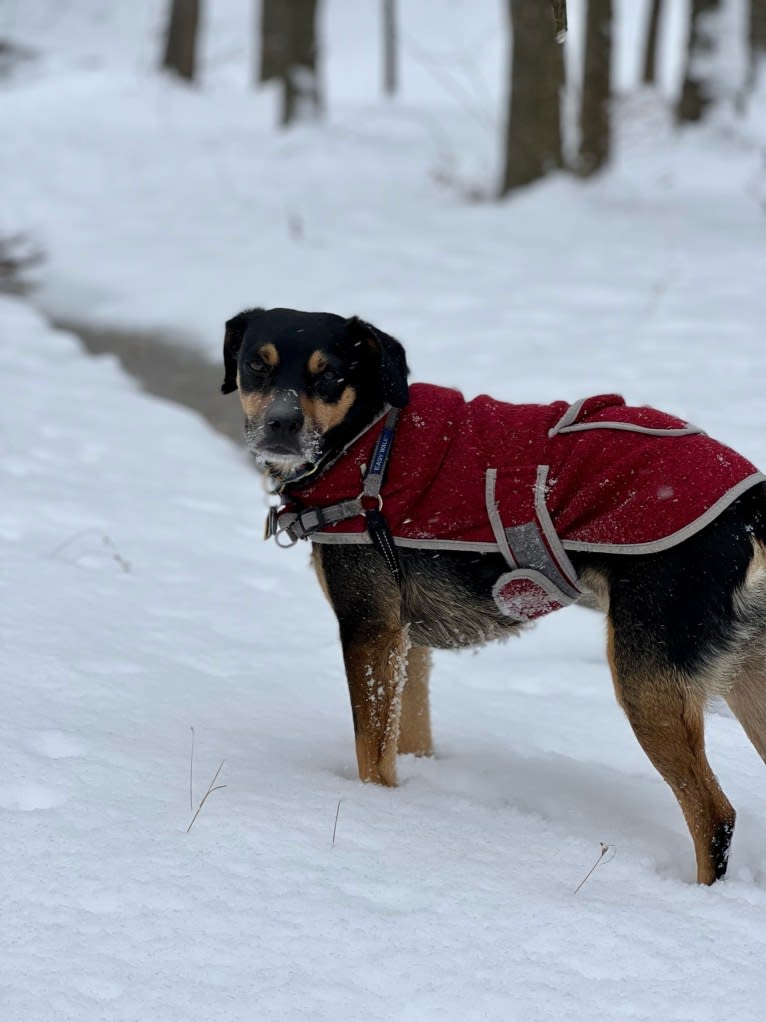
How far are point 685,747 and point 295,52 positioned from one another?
1609cm

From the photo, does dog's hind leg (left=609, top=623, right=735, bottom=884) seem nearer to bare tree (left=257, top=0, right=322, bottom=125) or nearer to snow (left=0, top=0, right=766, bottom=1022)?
snow (left=0, top=0, right=766, bottom=1022)

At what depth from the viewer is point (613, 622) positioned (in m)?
3.07

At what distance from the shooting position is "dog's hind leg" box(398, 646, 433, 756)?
3.81m

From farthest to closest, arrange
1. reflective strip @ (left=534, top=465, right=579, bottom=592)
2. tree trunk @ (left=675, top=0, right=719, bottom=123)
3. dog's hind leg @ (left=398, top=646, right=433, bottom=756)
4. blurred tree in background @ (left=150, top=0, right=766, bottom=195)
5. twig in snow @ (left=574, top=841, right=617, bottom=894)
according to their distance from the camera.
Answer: tree trunk @ (left=675, top=0, right=719, bottom=123), blurred tree in background @ (left=150, top=0, right=766, bottom=195), dog's hind leg @ (left=398, top=646, right=433, bottom=756), reflective strip @ (left=534, top=465, right=579, bottom=592), twig in snow @ (left=574, top=841, right=617, bottom=894)

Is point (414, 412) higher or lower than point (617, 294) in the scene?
higher

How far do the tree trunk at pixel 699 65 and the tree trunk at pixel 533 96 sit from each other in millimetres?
3283

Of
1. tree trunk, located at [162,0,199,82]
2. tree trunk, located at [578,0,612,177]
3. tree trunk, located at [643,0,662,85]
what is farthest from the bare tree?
tree trunk, located at [643,0,662,85]

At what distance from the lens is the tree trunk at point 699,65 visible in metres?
14.0

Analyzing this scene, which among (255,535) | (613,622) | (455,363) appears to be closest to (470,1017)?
(613,622)

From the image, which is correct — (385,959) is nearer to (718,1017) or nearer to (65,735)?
(718,1017)

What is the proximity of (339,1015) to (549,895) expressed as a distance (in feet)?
2.46

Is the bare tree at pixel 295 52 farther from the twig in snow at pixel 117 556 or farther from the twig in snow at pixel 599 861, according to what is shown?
the twig in snow at pixel 599 861

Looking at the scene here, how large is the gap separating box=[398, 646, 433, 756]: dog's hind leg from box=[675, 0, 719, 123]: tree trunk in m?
12.9

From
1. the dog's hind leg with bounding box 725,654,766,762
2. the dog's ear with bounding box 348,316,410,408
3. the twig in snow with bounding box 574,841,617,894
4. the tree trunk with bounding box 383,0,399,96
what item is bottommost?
the tree trunk with bounding box 383,0,399,96
